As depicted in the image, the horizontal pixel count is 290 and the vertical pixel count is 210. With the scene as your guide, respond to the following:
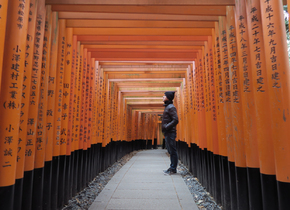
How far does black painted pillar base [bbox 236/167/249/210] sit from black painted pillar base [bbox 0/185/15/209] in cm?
215

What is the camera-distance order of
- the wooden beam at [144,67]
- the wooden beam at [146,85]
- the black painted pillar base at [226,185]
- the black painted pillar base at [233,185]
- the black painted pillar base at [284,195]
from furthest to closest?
1. the wooden beam at [146,85]
2. the wooden beam at [144,67]
3. the black painted pillar base at [226,185]
4. the black painted pillar base at [233,185]
5. the black painted pillar base at [284,195]

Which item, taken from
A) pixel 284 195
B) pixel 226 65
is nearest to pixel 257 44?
pixel 226 65

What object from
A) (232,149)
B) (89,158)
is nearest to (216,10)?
(232,149)

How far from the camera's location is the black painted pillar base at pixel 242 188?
2096 mm

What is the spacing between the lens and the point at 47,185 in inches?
94.8

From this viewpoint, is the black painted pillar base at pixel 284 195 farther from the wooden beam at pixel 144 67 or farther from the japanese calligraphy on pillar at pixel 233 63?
the wooden beam at pixel 144 67

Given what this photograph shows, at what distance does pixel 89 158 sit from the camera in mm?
4160

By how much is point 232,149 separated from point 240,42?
3.94ft

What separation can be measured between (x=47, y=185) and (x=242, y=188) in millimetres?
2215

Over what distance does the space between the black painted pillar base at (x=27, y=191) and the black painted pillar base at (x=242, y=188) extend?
216 cm

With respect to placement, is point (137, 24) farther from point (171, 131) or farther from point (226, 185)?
point (226, 185)

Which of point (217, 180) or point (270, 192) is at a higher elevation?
point (270, 192)

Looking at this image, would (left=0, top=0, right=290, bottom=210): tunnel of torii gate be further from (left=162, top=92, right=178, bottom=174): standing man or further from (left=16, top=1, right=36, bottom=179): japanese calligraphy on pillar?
(left=162, top=92, right=178, bottom=174): standing man

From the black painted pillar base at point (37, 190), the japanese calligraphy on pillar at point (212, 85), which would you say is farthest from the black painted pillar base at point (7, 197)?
the japanese calligraphy on pillar at point (212, 85)
